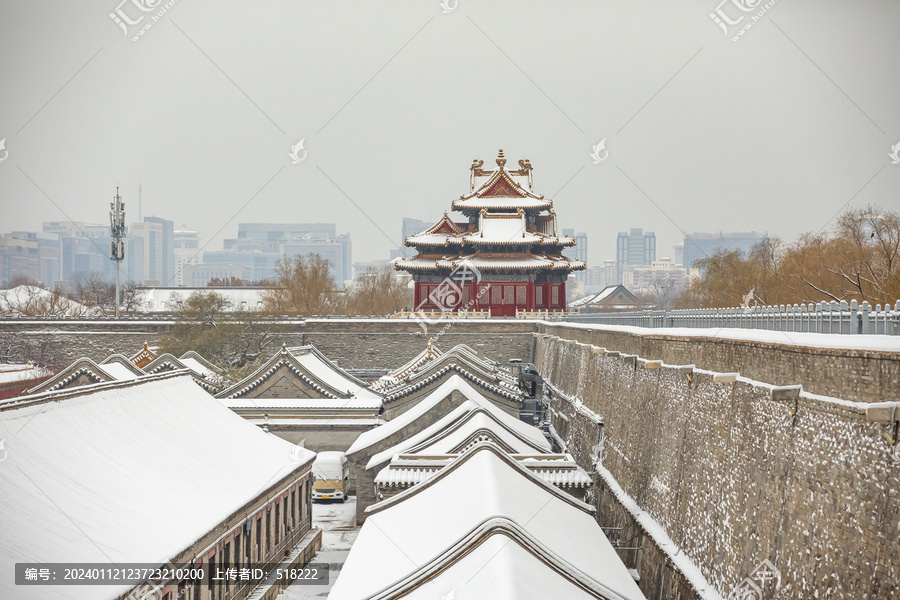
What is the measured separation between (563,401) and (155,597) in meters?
17.9

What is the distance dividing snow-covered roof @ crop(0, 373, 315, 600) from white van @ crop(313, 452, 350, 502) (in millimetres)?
6889

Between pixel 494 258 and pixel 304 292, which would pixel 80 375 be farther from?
pixel 304 292

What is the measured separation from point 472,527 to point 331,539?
11.2 meters

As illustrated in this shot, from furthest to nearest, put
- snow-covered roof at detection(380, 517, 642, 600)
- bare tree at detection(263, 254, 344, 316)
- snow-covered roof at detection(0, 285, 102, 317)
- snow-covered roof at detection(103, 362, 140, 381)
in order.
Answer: snow-covered roof at detection(0, 285, 102, 317), bare tree at detection(263, 254, 344, 316), snow-covered roof at detection(103, 362, 140, 381), snow-covered roof at detection(380, 517, 642, 600)

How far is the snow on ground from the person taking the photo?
612 inches

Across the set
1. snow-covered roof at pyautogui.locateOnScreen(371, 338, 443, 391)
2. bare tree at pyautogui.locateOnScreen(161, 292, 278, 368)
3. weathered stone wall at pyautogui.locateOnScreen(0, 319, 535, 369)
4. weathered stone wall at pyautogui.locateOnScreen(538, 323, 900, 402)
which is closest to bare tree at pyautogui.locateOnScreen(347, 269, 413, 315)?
bare tree at pyautogui.locateOnScreen(161, 292, 278, 368)

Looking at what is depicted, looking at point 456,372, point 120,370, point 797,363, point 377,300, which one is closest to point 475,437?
point 797,363

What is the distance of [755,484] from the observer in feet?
29.6

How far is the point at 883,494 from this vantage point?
635cm

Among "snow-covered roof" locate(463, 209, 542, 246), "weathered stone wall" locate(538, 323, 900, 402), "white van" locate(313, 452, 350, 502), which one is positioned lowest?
"white van" locate(313, 452, 350, 502)

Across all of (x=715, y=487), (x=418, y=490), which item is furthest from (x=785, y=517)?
(x=418, y=490)

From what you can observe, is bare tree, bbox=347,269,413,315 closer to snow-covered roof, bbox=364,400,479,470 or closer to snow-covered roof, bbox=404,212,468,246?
snow-covered roof, bbox=404,212,468,246

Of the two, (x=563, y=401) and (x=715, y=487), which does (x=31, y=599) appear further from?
(x=563, y=401)

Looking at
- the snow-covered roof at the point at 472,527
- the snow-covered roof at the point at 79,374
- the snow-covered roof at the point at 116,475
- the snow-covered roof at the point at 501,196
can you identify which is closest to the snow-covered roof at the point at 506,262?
the snow-covered roof at the point at 501,196
